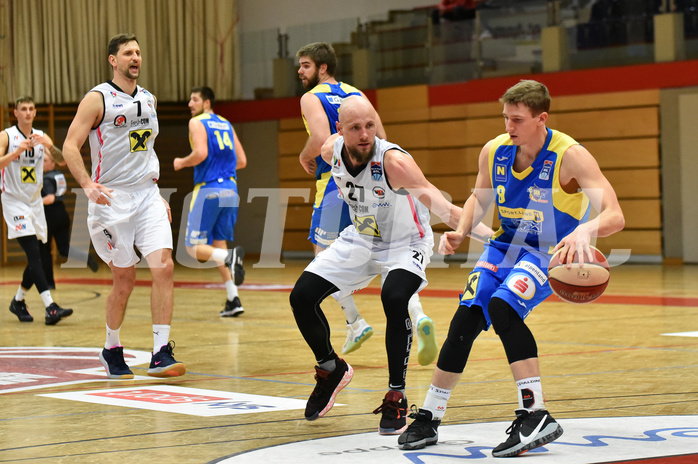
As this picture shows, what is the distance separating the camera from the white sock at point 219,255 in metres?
9.78

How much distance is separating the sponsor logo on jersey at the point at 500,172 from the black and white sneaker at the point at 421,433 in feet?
3.43

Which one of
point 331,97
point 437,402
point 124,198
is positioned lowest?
point 437,402

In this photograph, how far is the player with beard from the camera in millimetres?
4566

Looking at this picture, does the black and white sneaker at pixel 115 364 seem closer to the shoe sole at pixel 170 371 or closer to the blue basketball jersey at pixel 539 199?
the shoe sole at pixel 170 371

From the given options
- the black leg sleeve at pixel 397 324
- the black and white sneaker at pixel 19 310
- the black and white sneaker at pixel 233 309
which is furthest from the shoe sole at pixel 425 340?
the black and white sneaker at pixel 19 310

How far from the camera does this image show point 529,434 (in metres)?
3.81

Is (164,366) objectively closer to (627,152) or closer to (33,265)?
(33,265)

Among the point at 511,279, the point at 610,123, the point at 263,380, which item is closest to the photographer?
the point at 511,279

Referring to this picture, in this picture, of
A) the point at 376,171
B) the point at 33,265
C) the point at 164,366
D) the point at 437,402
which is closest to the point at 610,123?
the point at 33,265

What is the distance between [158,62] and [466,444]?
18103 mm

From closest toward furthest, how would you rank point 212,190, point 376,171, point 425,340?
1. point 376,171
2. point 425,340
3. point 212,190

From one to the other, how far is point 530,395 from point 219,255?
6203 mm

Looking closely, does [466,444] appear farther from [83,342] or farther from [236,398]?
[83,342]

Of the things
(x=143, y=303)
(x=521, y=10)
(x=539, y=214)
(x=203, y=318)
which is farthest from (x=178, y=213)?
(x=539, y=214)
